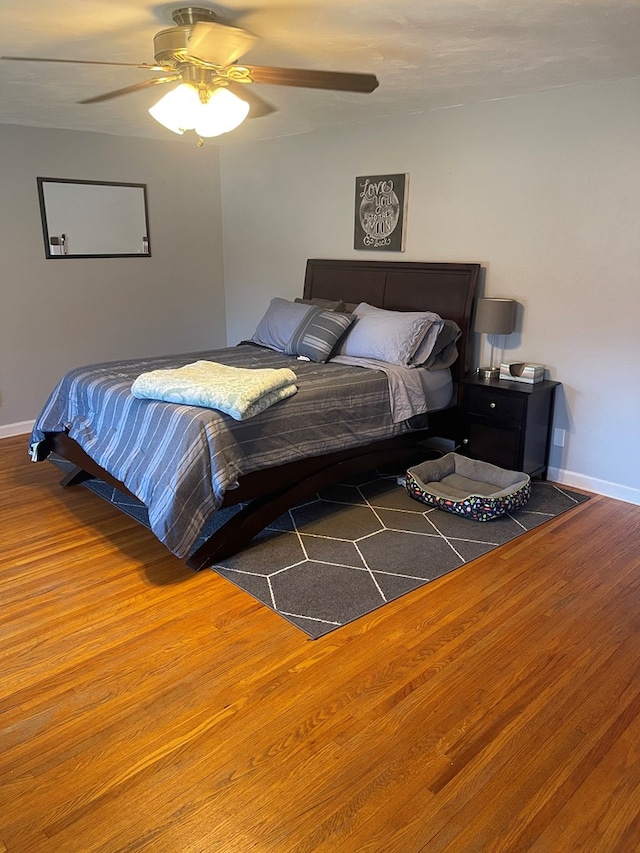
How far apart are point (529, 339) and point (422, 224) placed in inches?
44.2

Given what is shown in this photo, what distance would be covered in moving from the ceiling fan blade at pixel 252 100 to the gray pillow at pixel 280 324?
1.26m

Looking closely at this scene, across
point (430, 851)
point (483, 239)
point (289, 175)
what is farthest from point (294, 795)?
point (289, 175)

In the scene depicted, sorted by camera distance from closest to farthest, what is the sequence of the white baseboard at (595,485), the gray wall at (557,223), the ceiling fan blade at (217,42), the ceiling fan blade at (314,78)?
1. the ceiling fan blade at (217,42)
2. the ceiling fan blade at (314,78)
3. the gray wall at (557,223)
4. the white baseboard at (595,485)

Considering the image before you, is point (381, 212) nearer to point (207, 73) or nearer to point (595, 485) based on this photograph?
point (207, 73)

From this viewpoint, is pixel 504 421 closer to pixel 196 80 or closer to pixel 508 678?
pixel 508 678

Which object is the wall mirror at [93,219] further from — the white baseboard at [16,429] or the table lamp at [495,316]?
the table lamp at [495,316]

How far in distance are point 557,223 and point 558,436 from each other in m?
1.28

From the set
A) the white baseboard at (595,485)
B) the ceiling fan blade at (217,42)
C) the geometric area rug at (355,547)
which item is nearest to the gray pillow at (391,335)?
the geometric area rug at (355,547)

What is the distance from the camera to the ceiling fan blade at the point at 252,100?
10.7 feet

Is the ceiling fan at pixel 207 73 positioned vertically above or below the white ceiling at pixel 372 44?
below

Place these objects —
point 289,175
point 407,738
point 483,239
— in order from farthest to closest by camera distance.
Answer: point 289,175, point 483,239, point 407,738

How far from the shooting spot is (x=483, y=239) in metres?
4.07

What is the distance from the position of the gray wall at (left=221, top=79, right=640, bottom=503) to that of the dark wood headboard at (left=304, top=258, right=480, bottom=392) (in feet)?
0.41

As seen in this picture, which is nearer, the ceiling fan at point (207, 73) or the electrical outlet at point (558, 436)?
the ceiling fan at point (207, 73)
